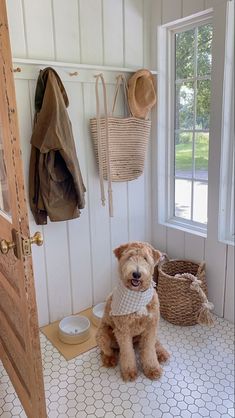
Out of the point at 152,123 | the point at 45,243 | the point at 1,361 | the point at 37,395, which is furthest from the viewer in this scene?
the point at 152,123

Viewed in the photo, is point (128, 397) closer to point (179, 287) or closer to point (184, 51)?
point (179, 287)

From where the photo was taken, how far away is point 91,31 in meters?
2.00

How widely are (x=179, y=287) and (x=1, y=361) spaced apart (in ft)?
3.54

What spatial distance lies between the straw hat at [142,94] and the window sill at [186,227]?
0.77m

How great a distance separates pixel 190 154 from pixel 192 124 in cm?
20

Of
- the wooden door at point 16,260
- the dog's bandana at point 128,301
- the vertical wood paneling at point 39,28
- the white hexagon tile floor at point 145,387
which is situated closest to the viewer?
the wooden door at point 16,260

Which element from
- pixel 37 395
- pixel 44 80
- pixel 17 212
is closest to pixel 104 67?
pixel 44 80

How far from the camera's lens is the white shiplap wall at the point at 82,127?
5.98 feet

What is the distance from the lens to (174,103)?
2.34 m

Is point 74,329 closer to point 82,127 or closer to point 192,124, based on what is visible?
point 82,127

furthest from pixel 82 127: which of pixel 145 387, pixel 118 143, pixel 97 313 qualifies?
pixel 145 387

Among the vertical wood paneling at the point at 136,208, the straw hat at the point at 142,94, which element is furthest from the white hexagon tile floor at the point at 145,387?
the straw hat at the point at 142,94

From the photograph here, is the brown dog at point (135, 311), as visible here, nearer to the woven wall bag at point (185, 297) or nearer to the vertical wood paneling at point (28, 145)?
the woven wall bag at point (185, 297)

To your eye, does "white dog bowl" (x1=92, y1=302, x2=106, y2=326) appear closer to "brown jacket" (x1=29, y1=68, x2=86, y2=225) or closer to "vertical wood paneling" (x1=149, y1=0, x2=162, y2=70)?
"brown jacket" (x1=29, y1=68, x2=86, y2=225)
